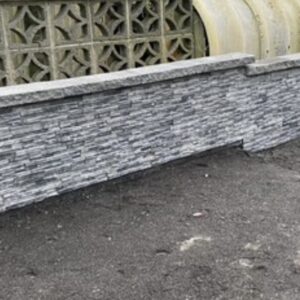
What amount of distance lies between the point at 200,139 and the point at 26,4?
2153mm

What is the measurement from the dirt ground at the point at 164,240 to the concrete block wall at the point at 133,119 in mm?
208

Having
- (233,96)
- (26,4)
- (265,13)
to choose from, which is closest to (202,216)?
(233,96)

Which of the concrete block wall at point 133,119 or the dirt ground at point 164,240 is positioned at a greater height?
the concrete block wall at point 133,119

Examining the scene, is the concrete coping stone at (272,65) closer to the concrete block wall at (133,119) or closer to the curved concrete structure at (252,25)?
the concrete block wall at (133,119)

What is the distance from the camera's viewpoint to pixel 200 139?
219 inches

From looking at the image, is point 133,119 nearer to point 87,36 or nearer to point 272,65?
point 87,36

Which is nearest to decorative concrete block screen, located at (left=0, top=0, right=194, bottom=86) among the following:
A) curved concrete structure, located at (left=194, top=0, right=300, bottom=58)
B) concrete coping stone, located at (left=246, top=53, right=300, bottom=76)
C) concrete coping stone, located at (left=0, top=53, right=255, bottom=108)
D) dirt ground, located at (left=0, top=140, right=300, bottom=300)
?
curved concrete structure, located at (left=194, top=0, right=300, bottom=58)

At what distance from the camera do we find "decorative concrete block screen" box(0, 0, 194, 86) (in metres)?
5.12

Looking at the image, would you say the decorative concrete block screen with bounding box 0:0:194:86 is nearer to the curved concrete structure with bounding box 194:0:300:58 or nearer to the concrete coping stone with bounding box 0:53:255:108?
the curved concrete structure with bounding box 194:0:300:58

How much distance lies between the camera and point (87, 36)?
18.2ft

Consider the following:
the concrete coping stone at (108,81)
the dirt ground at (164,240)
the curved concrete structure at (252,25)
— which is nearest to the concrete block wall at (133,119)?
the concrete coping stone at (108,81)

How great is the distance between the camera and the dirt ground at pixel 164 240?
341 centimetres

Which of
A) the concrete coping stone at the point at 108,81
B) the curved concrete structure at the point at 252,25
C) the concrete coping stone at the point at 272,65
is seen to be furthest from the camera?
the curved concrete structure at the point at 252,25

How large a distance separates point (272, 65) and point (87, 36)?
2046mm
